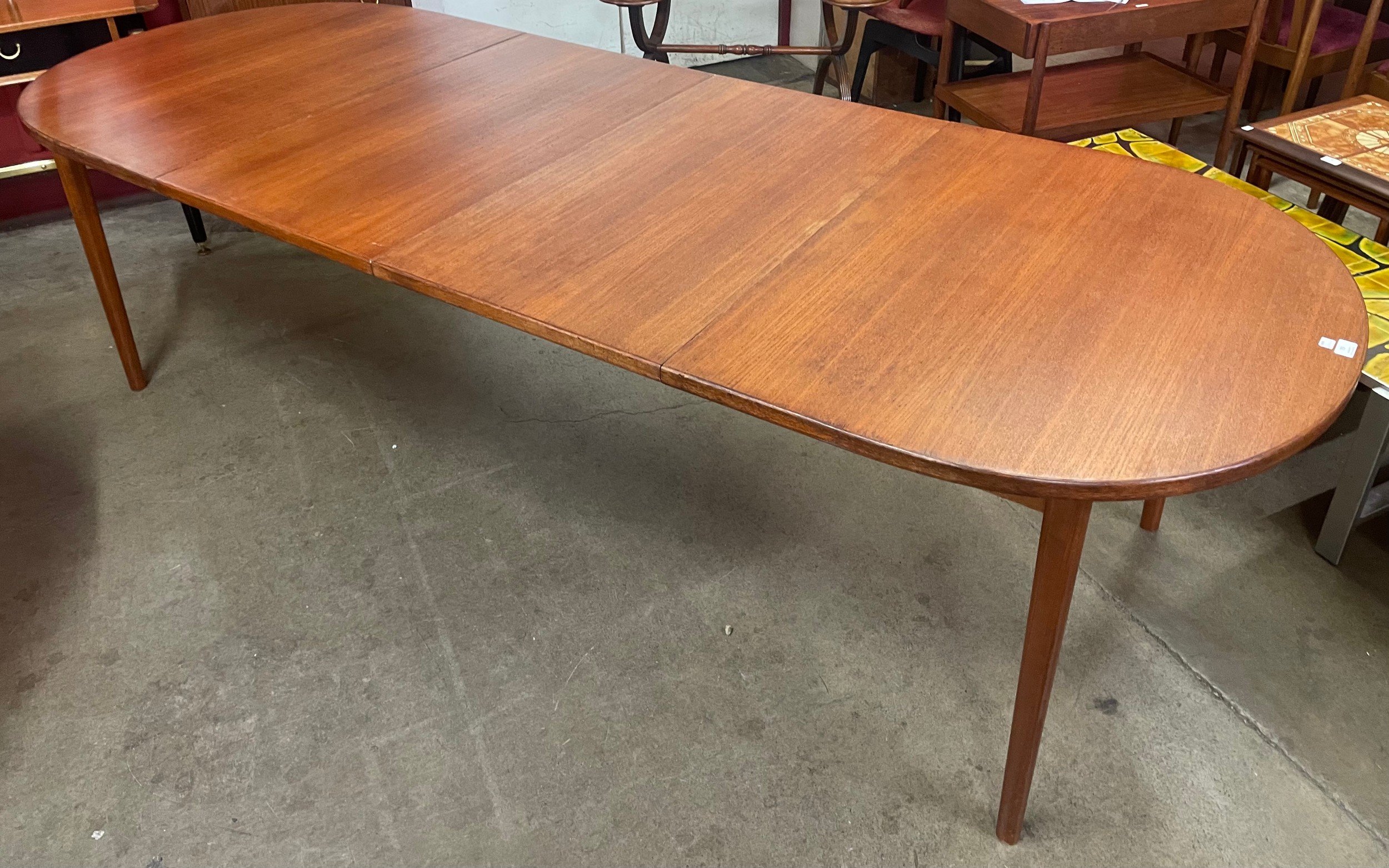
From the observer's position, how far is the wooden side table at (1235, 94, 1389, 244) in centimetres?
200

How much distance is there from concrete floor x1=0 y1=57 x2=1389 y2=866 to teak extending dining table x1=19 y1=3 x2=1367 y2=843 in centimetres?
32

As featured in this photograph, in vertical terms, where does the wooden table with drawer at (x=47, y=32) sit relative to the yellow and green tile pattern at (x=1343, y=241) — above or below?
above

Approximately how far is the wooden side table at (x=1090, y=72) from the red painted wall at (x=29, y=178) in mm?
2527

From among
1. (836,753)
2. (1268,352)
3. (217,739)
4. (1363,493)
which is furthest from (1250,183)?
(217,739)

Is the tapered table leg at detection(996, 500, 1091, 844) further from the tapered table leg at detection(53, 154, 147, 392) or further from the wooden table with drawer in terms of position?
the wooden table with drawer

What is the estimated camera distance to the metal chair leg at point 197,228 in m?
3.05

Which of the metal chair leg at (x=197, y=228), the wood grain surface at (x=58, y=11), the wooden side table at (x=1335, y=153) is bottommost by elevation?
the metal chair leg at (x=197, y=228)

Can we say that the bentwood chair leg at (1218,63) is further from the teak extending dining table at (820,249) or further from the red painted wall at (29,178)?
the red painted wall at (29,178)

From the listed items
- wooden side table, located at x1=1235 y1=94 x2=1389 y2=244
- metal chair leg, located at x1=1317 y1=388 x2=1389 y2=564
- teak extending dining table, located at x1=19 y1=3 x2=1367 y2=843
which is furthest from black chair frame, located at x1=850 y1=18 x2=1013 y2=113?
metal chair leg, located at x1=1317 y1=388 x2=1389 y2=564

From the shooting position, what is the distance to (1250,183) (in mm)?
2227

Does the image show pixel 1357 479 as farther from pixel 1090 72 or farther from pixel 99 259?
pixel 99 259

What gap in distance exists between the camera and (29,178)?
129 inches

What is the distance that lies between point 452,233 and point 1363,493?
1.68 metres

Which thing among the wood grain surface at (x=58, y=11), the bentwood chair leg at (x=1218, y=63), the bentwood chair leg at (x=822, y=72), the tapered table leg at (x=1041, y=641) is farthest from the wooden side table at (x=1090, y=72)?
the wood grain surface at (x=58, y=11)
